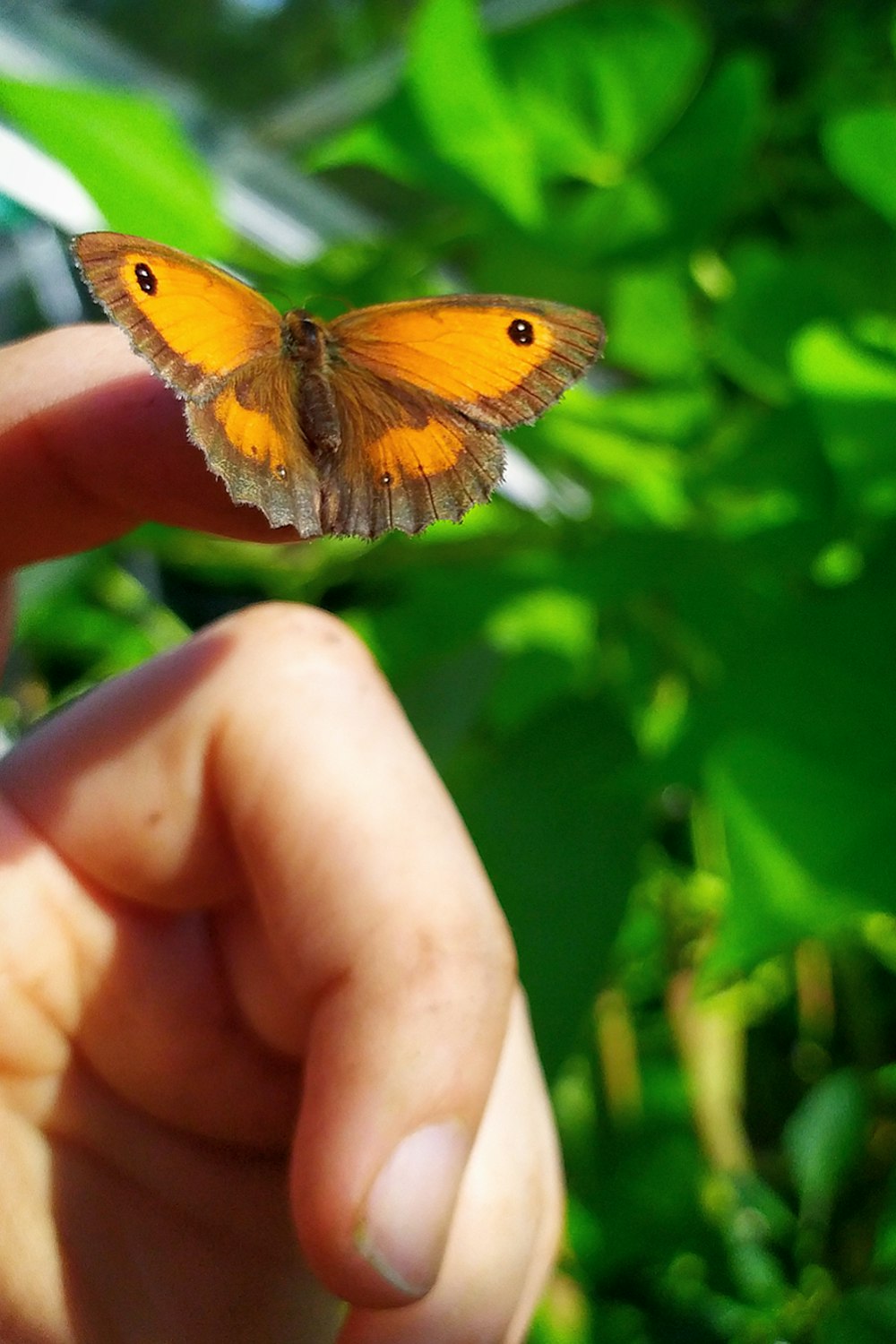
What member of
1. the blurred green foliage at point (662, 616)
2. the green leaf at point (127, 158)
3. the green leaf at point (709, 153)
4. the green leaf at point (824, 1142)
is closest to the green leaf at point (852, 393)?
the blurred green foliage at point (662, 616)

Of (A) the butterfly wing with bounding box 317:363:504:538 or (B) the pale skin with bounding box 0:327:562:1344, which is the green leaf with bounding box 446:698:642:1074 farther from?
(A) the butterfly wing with bounding box 317:363:504:538

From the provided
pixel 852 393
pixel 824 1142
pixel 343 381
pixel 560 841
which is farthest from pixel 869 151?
pixel 824 1142

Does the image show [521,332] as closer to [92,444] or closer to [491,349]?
[491,349]

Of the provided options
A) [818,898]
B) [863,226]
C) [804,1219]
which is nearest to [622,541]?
[818,898]

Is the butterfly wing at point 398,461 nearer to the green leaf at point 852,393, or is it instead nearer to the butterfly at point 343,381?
the butterfly at point 343,381

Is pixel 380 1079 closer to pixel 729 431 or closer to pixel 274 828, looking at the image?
pixel 274 828

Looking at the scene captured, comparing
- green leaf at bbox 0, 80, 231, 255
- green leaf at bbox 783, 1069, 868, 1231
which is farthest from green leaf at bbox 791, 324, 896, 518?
green leaf at bbox 783, 1069, 868, 1231
